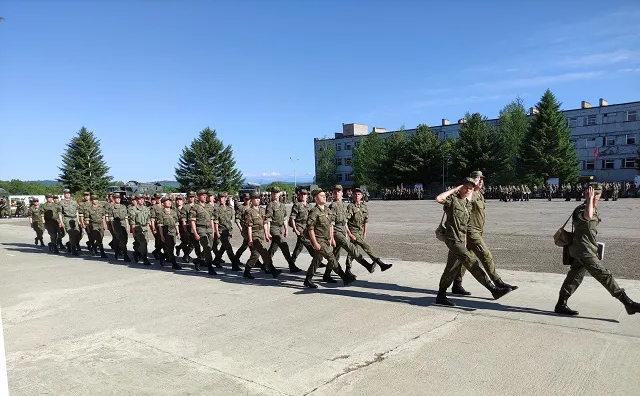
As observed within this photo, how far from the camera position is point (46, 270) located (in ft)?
36.8

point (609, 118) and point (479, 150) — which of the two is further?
point (609, 118)

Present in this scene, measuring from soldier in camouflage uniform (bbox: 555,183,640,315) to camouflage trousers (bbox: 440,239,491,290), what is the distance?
3.24 feet

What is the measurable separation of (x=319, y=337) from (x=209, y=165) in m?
68.6

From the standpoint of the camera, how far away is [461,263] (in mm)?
6254

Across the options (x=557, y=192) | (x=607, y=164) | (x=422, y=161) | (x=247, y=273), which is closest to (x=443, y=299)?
(x=247, y=273)

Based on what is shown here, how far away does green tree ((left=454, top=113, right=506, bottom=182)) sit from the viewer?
175 feet

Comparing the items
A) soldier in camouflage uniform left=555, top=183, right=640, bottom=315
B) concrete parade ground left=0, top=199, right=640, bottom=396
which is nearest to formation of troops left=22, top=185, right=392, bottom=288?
concrete parade ground left=0, top=199, right=640, bottom=396

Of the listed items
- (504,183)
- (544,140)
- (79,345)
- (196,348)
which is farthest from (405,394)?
(504,183)

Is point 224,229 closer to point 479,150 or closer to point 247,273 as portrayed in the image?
point 247,273

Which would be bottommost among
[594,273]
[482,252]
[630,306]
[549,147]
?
[630,306]

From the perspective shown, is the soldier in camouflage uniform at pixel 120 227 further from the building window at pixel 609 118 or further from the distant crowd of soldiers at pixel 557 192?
the building window at pixel 609 118

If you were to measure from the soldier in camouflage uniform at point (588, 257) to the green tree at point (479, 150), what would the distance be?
49437mm

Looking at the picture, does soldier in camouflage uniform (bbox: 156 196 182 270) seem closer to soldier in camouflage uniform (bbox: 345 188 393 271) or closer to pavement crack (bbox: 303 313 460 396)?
soldier in camouflage uniform (bbox: 345 188 393 271)

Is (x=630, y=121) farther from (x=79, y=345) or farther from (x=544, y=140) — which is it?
(x=79, y=345)
